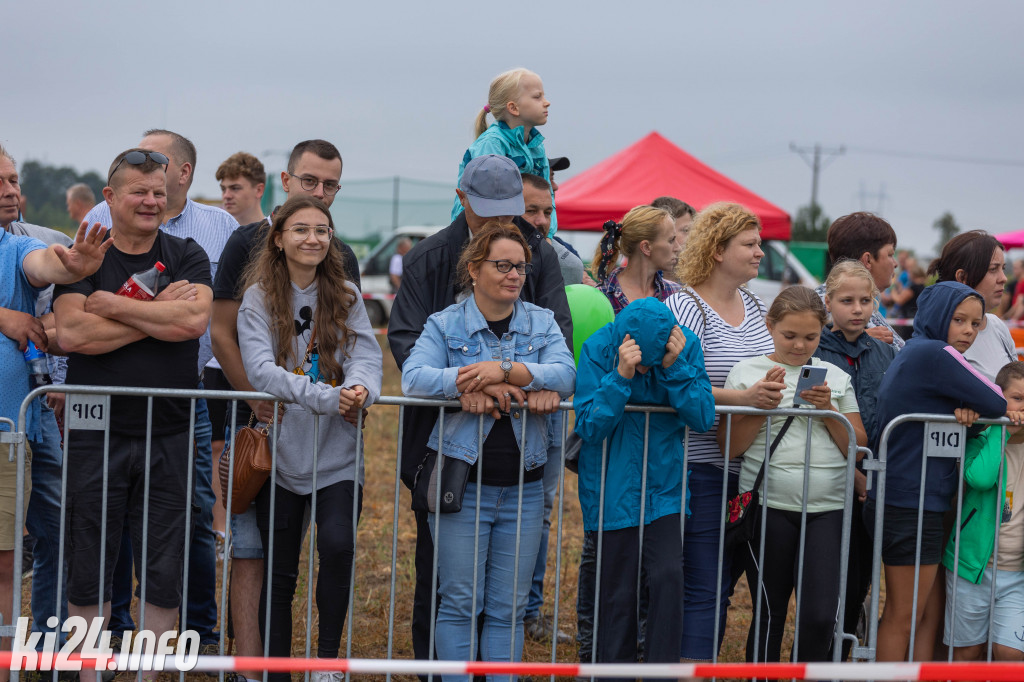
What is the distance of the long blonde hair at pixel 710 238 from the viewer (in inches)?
161

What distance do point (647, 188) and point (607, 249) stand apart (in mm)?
7373

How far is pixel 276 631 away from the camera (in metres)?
3.68

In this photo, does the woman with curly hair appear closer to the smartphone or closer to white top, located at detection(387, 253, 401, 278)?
the smartphone

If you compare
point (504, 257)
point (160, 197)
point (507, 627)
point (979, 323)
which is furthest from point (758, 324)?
point (160, 197)

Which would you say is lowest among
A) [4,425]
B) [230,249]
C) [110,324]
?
[4,425]

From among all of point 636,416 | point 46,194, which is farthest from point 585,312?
point 46,194

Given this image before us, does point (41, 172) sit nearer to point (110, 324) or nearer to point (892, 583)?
point (110, 324)

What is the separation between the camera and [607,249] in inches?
201

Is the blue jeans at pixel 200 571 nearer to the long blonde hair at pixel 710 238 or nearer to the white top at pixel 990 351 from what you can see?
the long blonde hair at pixel 710 238

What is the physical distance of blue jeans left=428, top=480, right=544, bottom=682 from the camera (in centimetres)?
356

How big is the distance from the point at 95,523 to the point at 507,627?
5.35 ft

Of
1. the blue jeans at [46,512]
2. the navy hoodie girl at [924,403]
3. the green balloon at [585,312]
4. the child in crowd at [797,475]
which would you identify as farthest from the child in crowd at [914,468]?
the blue jeans at [46,512]

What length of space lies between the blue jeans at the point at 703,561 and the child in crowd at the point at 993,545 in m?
1.00

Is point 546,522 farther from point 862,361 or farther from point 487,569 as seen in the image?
point 862,361
